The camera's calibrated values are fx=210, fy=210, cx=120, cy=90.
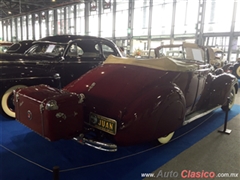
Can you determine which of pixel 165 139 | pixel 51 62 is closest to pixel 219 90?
pixel 165 139

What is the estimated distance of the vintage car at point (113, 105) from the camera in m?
2.04

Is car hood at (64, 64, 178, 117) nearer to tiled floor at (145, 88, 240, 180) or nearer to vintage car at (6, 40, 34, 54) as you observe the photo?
tiled floor at (145, 88, 240, 180)

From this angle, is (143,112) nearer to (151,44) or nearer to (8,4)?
(151,44)

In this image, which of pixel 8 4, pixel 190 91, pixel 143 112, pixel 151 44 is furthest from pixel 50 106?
pixel 8 4

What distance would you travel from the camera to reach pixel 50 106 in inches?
75.9

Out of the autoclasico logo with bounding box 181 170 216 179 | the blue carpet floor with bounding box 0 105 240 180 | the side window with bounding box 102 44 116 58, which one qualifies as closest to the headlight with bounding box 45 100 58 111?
the blue carpet floor with bounding box 0 105 240 180

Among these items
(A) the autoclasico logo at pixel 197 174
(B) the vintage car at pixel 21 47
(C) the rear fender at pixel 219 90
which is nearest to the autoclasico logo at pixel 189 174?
(A) the autoclasico logo at pixel 197 174

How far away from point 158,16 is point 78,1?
807 centimetres

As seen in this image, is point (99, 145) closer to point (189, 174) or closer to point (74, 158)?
point (74, 158)

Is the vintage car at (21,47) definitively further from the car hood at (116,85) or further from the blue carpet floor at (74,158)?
the car hood at (116,85)

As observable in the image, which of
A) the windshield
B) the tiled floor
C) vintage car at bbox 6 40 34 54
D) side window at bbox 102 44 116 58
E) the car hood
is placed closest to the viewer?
the car hood

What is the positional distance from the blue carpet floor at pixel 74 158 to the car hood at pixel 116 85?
70cm

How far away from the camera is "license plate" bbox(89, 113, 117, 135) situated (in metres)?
2.19

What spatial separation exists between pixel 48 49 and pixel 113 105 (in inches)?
119
